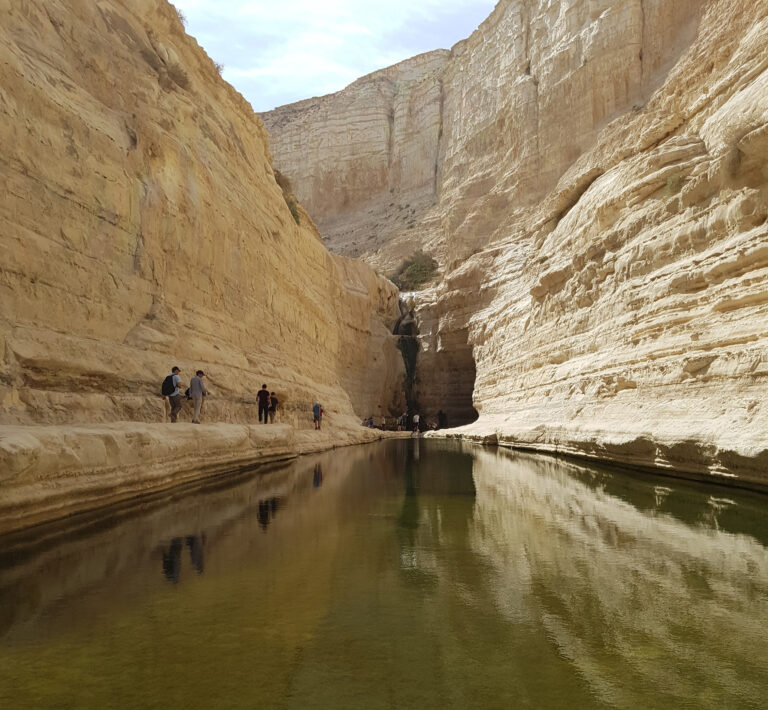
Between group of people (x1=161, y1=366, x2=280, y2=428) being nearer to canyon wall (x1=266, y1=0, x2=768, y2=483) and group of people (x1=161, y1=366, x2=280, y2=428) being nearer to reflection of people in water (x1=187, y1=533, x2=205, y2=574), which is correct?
reflection of people in water (x1=187, y1=533, x2=205, y2=574)

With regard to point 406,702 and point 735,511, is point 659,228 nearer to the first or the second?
point 735,511

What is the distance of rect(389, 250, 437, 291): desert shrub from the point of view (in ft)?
120

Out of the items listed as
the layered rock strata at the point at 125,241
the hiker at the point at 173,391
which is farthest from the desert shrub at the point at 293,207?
the hiker at the point at 173,391

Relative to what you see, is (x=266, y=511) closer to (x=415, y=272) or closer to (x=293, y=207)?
(x=293, y=207)

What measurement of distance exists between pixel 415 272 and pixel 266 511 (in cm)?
3283

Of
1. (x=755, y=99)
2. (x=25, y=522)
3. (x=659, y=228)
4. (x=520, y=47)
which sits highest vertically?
(x=520, y=47)

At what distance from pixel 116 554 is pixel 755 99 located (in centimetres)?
1134

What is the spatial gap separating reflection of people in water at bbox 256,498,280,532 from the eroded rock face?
2.53 meters

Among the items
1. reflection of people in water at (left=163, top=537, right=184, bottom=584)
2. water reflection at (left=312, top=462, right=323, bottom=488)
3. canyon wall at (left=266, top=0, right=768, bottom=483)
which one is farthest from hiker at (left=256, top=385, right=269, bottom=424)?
reflection of people in water at (left=163, top=537, right=184, bottom=584)

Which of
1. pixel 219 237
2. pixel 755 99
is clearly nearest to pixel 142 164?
pixel 219 237

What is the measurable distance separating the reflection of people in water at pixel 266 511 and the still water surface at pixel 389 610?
90mm

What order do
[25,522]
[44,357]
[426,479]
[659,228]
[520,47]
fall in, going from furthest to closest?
1. [520,47]
2. [659,228]
3. [426,479]
4. [44,357]
5. [25,522]

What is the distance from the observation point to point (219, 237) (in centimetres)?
1184

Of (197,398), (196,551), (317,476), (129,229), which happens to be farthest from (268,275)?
(196,551)
